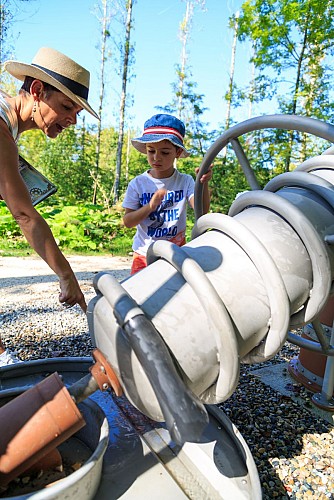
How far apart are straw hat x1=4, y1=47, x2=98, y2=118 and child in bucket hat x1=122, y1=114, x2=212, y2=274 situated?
2.27 ft

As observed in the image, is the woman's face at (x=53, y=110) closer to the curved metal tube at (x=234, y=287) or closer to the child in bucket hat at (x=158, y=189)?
the child in bucket hat at (x=158, y=189)

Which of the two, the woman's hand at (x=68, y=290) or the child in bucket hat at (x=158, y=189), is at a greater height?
the child in bucket hat at (x=158, y=189)

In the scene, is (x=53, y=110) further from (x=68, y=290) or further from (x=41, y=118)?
(x=68, y=290)

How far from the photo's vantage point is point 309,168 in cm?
114

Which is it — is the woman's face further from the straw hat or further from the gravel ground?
the gravel ground

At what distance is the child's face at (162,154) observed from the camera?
8.35 ft

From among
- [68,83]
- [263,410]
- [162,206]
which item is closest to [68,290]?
[68,83]

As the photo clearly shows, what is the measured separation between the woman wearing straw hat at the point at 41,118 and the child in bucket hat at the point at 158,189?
2.38 feet

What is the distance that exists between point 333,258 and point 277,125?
440 mm

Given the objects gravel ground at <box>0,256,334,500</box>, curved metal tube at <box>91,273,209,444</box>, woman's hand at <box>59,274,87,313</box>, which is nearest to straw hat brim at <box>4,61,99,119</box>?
woman's hand at <box>59,274,87,313</box>

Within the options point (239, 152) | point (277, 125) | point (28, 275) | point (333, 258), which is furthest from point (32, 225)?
point (28, 275)

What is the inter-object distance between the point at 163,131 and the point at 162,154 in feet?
0.49

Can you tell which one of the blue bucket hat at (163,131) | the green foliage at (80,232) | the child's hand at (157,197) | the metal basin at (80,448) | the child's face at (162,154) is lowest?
the green foliage at (80,232)

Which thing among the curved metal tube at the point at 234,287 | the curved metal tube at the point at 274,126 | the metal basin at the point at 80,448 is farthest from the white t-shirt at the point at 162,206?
the curved metal tube at the point at 234,287
